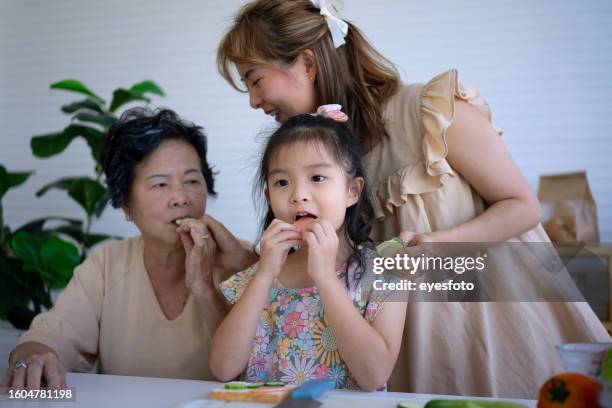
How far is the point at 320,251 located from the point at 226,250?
502mm

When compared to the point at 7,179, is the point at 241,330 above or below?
below

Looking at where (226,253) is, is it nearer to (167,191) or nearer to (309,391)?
(167,191)

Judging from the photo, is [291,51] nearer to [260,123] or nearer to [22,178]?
[22,178]

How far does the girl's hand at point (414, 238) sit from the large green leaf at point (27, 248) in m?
2.11

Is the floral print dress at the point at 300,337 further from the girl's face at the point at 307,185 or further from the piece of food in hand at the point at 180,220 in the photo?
the piece of food in hand at the point at 180,220

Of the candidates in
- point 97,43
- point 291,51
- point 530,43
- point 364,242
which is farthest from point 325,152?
point 97,43

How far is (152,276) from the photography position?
1731 mm

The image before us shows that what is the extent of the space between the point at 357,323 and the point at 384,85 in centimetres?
74

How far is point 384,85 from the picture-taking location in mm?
1635

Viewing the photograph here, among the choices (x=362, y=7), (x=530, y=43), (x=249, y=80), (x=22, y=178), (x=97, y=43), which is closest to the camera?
(x=249, y=80)

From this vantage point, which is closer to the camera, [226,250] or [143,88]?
[226,250]

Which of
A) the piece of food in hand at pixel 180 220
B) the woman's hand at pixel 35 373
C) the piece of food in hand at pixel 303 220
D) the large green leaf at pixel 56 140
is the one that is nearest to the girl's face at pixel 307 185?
the piece of food in hand at pixel 303 220

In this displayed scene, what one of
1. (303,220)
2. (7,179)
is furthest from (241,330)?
(7,179)

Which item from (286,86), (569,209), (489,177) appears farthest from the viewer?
(569,209)
